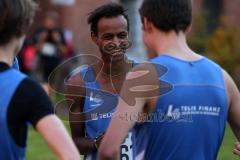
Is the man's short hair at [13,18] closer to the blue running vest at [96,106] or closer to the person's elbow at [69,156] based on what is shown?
the person's elbow at [69,156]

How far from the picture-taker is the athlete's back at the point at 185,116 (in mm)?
4273

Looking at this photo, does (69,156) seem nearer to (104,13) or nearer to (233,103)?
(233,103)

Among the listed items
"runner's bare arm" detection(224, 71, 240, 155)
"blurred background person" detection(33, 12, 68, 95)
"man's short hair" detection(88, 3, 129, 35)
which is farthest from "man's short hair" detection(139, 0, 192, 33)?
"blurred background person" detection(33, 12, 68, 95)

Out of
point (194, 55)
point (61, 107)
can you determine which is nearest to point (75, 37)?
point (61, 107)

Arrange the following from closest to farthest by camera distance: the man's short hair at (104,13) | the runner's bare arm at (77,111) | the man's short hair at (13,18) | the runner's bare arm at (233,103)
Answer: the man's short hair at (13,18)
the runner's bare arm at (233,103)
the runner's bare arm at (77,111)
the man's short hair at (104,13)

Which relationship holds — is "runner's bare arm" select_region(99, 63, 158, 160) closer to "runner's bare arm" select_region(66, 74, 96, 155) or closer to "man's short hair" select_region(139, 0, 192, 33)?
"man's short hair" select_region(139, 0, 192, 33)

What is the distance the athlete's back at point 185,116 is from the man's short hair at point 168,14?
6.4 inches

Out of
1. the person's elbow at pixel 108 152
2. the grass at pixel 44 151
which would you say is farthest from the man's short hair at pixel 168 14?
the grass at pixel 44 151

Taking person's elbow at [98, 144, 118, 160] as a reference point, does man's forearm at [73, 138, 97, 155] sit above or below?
below

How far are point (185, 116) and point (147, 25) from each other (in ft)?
1.64

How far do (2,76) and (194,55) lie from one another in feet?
3.56

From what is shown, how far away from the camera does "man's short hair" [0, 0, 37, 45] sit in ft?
12.5

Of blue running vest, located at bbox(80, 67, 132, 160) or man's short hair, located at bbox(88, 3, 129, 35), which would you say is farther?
man's short hair, located at bbox(88, 3, 129, 35)

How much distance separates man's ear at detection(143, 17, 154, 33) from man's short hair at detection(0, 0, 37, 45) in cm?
72
